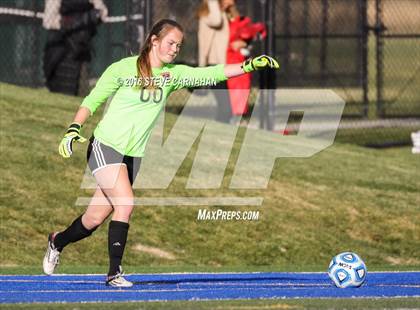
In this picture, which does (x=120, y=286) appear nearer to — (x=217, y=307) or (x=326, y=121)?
(x=217, y=307)

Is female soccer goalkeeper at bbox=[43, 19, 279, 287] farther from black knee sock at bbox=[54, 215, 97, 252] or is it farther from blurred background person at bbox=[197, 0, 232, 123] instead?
blurred background person at bbox=[197, 0, 232, 123]

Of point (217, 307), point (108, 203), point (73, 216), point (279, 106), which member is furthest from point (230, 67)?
point (279, 106)

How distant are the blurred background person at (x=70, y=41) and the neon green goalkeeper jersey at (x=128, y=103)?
11.5 meters

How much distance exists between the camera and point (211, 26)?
22.4 metres

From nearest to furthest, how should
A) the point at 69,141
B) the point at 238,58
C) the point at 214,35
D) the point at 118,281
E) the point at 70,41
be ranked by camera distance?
the point at 69,141
the point at 118,281
the point at 214,35
the point at 70,41
the point at 238,58

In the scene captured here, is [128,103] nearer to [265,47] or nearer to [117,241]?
[117,241]

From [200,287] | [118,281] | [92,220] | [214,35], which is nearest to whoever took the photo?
[118,281]

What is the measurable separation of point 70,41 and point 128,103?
1186 cm

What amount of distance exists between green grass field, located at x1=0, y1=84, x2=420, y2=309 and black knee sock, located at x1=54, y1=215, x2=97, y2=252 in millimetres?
1944

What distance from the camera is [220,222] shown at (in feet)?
55.2

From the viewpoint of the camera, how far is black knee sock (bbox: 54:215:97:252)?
11484 mm

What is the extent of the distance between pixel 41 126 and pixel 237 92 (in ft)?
14.5

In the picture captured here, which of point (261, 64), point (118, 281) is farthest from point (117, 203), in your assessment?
point (261, 64)

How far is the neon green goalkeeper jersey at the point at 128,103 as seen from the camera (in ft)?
36.0
